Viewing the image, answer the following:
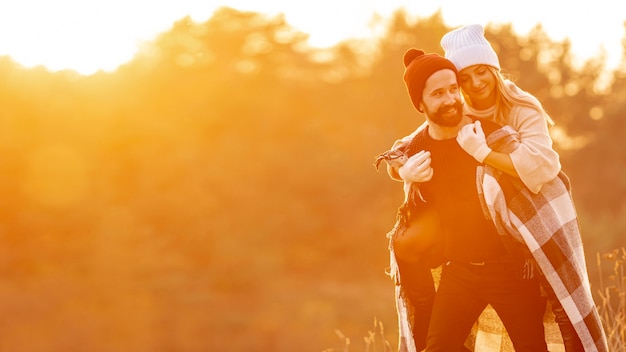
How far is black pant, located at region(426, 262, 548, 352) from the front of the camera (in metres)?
3.39

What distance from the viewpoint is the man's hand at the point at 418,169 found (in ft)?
11.3

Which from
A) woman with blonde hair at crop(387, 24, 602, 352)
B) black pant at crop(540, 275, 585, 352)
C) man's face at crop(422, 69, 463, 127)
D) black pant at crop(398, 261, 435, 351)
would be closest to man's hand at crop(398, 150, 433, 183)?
woman with blonde hair at crop(387, 24, 602, 352)

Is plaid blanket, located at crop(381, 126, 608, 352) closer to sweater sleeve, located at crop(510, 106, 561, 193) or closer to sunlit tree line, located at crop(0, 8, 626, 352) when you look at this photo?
sweater sleeve, located at crop(510, 106, 561, 193)

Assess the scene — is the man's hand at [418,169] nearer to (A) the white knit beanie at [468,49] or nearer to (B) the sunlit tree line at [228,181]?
(A) the white knit beanie at [468,49]

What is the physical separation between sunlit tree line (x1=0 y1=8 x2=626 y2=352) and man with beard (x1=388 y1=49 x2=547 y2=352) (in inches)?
764

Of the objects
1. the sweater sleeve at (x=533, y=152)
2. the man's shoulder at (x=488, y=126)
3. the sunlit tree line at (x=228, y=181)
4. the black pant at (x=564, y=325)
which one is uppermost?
the sunlit tree line at (x=228, y=181)

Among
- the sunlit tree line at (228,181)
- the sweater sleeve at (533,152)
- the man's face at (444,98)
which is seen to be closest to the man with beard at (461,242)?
the man's face at (444,98)

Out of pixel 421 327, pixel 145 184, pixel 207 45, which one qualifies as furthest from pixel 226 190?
pixel 421 327

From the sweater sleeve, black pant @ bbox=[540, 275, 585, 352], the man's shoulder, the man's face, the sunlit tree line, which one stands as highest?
the sunlit tree line

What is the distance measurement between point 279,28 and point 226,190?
5057 mm

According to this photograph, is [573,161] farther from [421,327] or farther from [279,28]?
[421,327]

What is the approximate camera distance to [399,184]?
84.2 ft

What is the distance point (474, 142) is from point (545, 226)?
0.44 meters

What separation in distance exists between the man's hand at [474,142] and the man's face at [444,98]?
0.06 m
